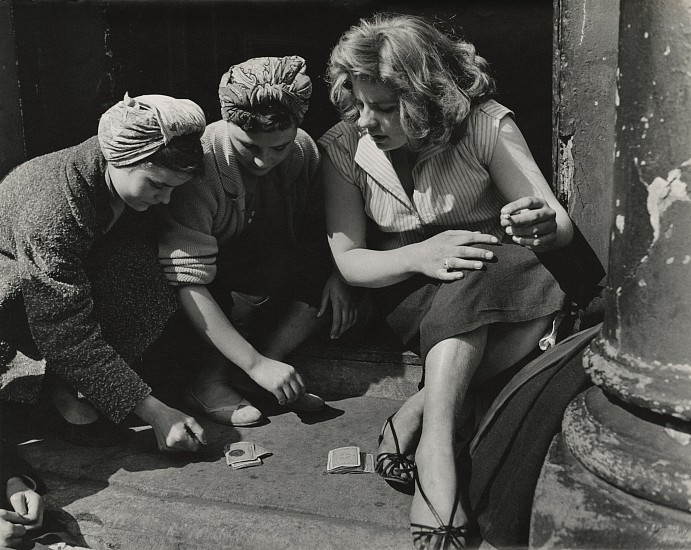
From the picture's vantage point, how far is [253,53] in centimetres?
448

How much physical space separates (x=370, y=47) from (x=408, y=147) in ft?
1.24

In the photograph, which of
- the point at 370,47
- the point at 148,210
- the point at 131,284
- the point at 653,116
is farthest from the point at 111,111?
the point at 653,116

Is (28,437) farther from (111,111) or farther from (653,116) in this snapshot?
(653,116)

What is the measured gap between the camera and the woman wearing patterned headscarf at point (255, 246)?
276 cm

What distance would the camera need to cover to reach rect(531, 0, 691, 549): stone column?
166cm

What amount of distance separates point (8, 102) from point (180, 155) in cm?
165

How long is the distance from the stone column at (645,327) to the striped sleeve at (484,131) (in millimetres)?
1003

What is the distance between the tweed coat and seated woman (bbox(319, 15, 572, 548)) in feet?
2.60

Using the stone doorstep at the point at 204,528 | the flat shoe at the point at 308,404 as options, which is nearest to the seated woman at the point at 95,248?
the stone doorstep at the point at 204,528

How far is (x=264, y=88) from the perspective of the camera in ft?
8.82

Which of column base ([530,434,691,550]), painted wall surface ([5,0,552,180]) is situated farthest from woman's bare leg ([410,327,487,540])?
painted wall surface ([5,0,552,180])

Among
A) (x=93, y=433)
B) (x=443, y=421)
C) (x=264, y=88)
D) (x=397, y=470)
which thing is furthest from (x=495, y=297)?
(x=93, y=433)

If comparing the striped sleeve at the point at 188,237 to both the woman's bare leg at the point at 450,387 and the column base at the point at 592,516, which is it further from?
the column base at the point at 592,516

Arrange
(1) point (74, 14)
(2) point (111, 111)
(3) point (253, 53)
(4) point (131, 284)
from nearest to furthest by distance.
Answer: (2) point (111, 111) → (4) point (131, 284) → (1) point (74, 14) → (3) point (253, 53)
